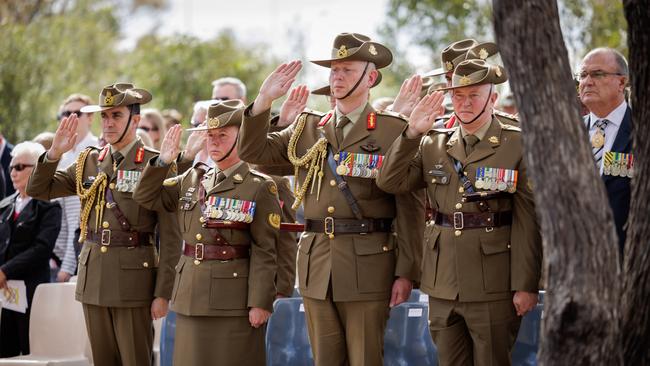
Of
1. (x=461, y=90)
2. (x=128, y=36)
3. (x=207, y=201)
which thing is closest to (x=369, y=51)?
(x=461, y=90)

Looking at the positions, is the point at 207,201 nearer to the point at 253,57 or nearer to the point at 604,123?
the point at 604,123

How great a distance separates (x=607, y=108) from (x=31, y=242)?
464 centimetres

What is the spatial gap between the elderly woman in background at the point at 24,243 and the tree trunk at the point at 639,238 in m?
5.21

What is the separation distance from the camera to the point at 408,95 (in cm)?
658

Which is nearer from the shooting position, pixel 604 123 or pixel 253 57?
pixel 604 123

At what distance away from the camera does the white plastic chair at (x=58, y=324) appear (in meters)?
8.40

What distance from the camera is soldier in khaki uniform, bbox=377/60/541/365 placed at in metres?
5.86

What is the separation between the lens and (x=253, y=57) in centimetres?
2788

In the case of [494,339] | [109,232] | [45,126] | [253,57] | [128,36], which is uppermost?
[128,36]

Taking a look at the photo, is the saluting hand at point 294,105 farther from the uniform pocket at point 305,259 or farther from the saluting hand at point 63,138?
the saluting hand at point 63,138

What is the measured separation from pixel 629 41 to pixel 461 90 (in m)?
1.20

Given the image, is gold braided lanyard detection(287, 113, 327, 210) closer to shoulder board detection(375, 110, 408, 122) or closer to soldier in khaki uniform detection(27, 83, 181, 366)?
shoulder board detection(375, 110, 408, 122)

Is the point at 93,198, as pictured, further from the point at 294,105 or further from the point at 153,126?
the point at 153,126

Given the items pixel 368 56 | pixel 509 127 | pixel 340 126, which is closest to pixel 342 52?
pixel 368 56
